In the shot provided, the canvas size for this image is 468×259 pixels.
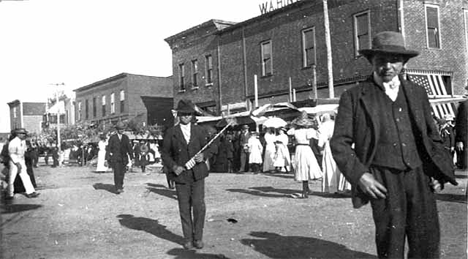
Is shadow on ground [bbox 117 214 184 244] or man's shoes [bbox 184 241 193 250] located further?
shadow on ground [bbox 117 214 184 244]

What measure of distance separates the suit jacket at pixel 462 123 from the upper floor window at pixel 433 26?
166cm

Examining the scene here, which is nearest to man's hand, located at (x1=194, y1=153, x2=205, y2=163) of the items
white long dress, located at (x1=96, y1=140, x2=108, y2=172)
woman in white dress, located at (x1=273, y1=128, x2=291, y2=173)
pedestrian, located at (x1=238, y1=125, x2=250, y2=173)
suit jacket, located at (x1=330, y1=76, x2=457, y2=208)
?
suit jacket, located at (x1=330, y1=76, x2=457, y2=208)

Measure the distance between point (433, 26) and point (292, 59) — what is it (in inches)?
255

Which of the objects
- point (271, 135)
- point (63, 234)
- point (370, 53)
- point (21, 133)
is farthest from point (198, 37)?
point (271, 135)

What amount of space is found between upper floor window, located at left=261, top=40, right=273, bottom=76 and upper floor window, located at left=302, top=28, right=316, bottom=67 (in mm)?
1139

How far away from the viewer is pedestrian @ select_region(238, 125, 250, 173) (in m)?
17.1

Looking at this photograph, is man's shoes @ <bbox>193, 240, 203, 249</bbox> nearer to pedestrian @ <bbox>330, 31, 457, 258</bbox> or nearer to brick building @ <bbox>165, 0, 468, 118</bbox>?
pedestrian @ <bbox>330, 31, 457, 258</bbox>

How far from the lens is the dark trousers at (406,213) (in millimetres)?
2863

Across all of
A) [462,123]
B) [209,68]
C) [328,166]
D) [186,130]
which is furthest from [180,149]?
[328,166]

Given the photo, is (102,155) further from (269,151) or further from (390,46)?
(390,46)

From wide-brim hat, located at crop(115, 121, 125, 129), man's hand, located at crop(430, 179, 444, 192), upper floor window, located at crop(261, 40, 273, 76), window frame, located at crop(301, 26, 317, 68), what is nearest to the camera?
man's hand, located at crop(430, 179, 444, 192)

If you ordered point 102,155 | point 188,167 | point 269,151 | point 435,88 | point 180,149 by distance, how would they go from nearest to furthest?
point 188,167, point 180,149, point 435,88, point 269,151, point 102,155

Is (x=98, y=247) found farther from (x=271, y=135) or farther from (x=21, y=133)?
(x=271, y=135)

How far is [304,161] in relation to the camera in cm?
908
